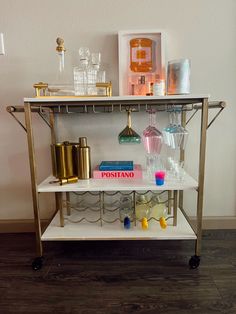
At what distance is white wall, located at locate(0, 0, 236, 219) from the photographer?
4.21 feet

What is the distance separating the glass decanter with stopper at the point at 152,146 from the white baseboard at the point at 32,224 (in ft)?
1.54

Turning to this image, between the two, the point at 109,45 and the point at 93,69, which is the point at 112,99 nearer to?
the point at 93,69

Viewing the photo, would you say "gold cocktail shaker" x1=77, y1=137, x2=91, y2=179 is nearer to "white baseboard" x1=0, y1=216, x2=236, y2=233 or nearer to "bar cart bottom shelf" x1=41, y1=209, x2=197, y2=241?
"bar cart bottom shelf" x1=41, y1=209, x2=197, y2=241

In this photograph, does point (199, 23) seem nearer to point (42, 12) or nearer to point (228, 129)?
point (228, 129)

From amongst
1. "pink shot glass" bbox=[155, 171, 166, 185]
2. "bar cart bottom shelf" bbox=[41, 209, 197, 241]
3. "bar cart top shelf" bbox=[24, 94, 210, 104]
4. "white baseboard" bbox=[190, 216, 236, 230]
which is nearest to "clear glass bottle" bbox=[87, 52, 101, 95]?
"bar cart top shelf" bbox=[24, 94, 210, 104]

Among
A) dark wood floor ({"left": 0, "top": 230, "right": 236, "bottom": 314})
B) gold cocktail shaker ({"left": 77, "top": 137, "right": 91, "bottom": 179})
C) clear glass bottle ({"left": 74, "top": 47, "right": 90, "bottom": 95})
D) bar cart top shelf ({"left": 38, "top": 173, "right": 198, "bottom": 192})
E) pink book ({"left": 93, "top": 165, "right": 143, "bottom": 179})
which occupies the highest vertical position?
clear glass bottle ({"left": 74, "top": 47, "right": 90, "bottom": 95})

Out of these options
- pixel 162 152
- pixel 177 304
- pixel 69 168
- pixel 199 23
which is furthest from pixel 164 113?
pixel 177 304

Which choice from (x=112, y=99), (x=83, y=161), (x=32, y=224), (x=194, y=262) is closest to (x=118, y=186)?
(x=83, y=161)

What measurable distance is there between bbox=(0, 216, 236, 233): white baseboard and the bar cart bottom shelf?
11.6 inches

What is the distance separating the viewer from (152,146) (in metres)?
1.25

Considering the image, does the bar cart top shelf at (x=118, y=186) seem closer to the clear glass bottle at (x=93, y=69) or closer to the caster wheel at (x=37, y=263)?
the caster wheel at (x=37, y=263)

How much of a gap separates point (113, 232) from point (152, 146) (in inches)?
18.5

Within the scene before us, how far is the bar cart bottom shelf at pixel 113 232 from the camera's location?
1150 mm

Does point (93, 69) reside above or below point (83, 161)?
above
